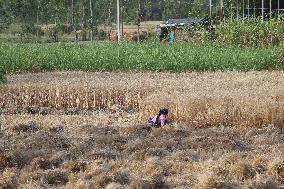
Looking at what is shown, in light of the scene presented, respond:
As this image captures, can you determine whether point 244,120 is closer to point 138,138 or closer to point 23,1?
point 138,138

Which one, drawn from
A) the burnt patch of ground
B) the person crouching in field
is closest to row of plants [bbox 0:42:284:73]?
the person crouching in field

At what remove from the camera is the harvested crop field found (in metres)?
7.44

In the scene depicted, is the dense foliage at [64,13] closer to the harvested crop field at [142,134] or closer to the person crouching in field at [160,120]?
the harvested crop field at [142,134]

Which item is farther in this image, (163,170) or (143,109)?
(143,109)

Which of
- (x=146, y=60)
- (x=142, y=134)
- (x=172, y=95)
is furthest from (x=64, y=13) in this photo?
(x=142, y=134)

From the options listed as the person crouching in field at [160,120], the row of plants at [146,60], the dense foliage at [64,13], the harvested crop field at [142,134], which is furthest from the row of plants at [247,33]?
the person crouching in field at [160,120]

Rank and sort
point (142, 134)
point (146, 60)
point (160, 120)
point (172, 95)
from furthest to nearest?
point (146, 60), point (172, 95), point (160, 120), point (142, 134)

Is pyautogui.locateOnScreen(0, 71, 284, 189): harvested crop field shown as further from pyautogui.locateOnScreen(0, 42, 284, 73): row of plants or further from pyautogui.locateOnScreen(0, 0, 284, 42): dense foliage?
pyautogui.locateOnScreen(0, 0, 284, 42): dense foliage

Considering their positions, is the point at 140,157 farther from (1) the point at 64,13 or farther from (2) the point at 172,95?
(1) the point at 64,13

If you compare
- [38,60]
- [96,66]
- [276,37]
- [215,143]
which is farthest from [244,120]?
[276,37]

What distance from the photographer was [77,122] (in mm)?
12195

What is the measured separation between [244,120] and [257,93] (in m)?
1.24

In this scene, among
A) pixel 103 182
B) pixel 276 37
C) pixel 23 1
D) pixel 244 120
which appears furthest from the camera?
pixel 23 1

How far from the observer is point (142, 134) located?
33.2 ft
